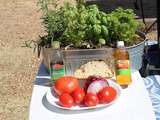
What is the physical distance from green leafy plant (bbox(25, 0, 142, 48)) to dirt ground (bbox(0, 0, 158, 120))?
4.85 ft

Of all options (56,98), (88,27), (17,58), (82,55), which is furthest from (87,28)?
(17,58)

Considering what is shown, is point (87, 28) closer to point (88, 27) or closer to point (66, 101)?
point (88, 27)

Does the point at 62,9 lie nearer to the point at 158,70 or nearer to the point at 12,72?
the point at 158,70

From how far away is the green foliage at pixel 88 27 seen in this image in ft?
7.25

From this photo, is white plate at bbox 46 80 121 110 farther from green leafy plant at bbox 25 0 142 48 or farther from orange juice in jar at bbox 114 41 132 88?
green leafy plant at bbox 25 0 142 48

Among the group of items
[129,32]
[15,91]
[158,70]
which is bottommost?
[15,91]

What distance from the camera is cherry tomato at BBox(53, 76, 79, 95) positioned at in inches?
78.5

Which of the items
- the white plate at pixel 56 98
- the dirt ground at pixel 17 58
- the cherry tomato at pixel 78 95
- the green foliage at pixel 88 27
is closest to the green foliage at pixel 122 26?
the green foliage at pixel 88 27

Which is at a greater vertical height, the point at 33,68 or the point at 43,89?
the point at 43,89

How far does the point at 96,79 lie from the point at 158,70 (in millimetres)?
762

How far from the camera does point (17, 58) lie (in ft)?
16.4

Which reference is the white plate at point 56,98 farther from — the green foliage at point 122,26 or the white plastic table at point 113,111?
the green foliage at point 122,26

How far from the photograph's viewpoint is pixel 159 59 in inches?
110

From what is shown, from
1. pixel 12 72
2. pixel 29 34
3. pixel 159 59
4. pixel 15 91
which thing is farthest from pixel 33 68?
pixel 159 59
